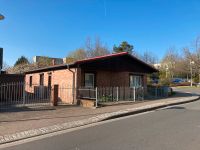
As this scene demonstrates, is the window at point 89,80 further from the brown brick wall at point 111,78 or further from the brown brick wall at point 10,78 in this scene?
the brown brick wall at point 10,78

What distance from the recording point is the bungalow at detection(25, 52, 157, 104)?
1714cm

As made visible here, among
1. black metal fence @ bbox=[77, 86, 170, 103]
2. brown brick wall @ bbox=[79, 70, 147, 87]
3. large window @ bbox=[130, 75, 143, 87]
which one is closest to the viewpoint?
black metal fence @ bbox=[77, 86, 170, 103]

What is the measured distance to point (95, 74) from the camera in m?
19.0

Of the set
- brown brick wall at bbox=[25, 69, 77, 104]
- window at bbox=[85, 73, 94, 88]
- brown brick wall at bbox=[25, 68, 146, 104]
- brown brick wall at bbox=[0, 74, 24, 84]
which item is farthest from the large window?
brown brick wall at bbox=[0, 74, 24, 84]

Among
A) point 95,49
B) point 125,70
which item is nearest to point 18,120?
point 125,70

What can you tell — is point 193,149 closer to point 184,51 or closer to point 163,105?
point 163,105

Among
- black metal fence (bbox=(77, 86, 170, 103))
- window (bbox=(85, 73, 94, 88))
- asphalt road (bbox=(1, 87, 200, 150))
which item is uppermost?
window (bbox=(85, 73, 94, 88))

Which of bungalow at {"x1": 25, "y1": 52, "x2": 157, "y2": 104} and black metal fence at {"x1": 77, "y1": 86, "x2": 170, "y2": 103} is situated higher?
bungalow at {"x1": 25, "y1": 52, "x2": 157, "y2": 104}

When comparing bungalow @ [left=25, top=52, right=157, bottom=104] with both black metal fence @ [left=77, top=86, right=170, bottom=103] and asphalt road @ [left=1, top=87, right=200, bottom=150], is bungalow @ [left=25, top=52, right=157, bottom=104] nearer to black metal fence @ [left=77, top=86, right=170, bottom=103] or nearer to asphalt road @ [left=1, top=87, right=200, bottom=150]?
black metal fence @ [left=77, top=86, right=170, bottom=103]

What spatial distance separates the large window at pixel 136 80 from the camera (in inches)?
863

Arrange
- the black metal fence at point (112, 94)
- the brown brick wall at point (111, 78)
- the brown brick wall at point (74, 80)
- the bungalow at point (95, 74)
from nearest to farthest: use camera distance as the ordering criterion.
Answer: the black metal fence at point (112, 94) < the brown brick wall at point (74, 80) < the bungalow at point (95, 74) < the brown brick wall at point (111, 78)

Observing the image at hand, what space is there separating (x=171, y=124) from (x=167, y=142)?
274 centimetres

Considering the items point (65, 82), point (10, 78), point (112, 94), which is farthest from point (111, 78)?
point (10, 78)

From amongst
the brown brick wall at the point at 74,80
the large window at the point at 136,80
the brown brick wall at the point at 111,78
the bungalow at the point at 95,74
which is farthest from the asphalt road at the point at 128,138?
the large window at the point at 136,80
